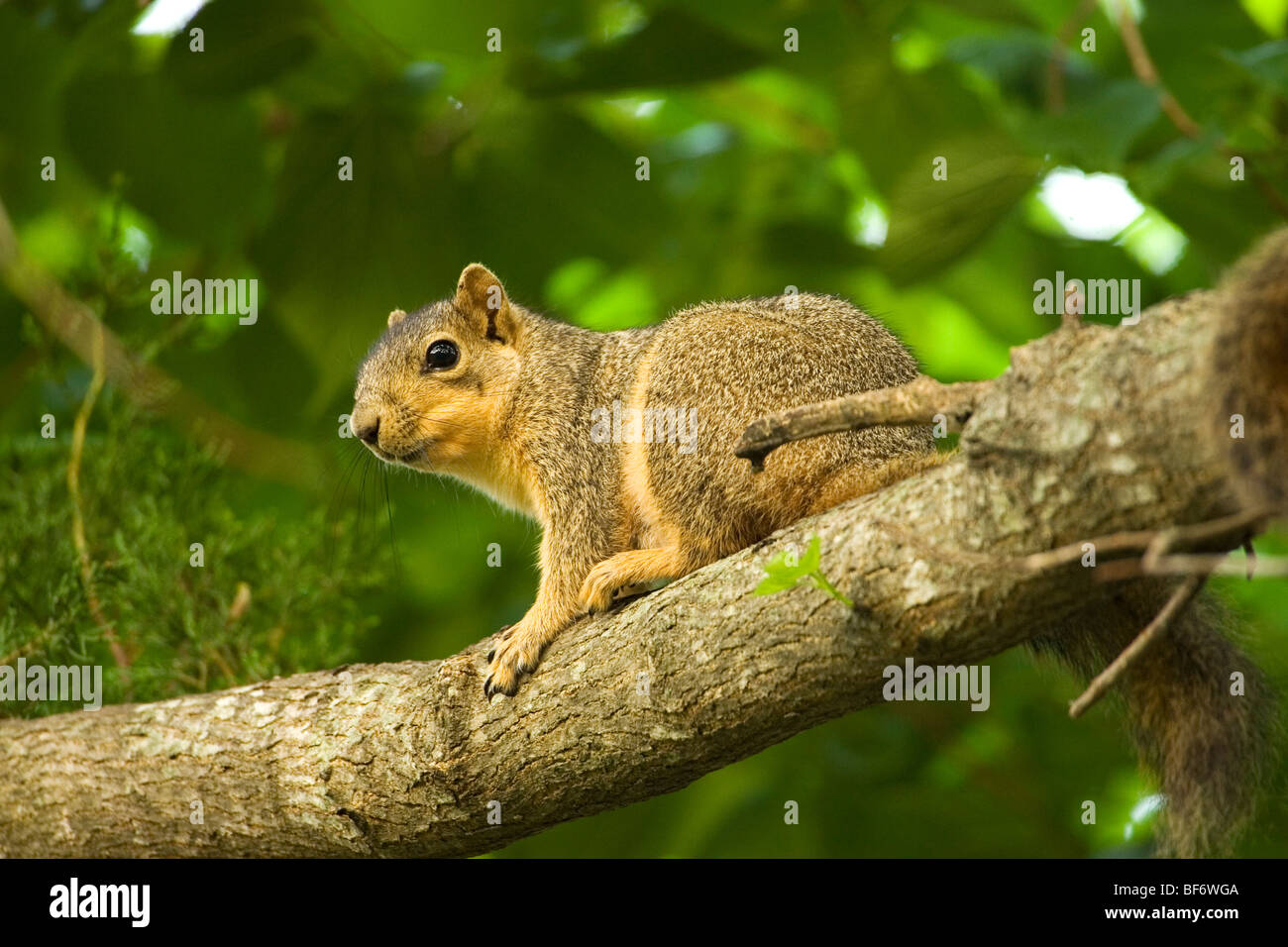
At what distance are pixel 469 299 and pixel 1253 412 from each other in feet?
8.45

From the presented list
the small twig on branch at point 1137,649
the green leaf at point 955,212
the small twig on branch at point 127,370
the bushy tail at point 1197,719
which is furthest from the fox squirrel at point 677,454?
the small twig on branch at point 127,370

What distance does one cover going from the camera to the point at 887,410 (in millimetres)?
2137

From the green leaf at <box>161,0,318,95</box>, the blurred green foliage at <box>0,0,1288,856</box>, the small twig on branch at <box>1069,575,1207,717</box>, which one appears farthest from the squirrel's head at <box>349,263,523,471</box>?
the small twig on branch at <box>1069,575,1207,717</box>

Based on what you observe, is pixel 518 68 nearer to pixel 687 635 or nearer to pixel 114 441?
pixel 114 441

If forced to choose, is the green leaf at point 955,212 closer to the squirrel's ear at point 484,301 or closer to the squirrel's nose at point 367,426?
the squirrel's ear at point 484,301

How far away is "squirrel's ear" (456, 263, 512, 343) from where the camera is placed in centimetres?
377

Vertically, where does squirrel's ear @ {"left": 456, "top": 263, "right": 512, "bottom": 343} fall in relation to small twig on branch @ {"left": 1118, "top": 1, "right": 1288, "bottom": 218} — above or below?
below

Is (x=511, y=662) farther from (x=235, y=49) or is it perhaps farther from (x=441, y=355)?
(x=235, y=49)

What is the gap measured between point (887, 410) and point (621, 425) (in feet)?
4.58

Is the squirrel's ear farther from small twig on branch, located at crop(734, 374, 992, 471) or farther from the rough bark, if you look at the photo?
small twig on branch, located at crop(734, 374, 992, 471)

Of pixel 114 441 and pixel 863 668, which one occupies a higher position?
pixel 114 441

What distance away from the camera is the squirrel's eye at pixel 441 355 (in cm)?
369

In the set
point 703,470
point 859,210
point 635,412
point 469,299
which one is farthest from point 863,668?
point 859,210

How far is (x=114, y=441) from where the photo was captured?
12.9 feet
